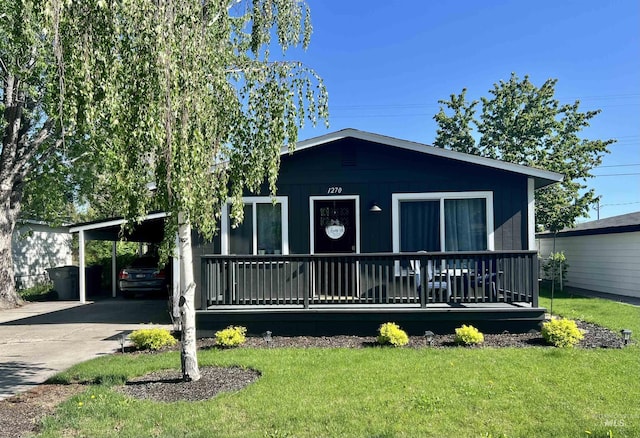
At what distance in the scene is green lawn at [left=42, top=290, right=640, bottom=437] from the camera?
3.78 metres

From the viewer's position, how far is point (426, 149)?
27.8 feet

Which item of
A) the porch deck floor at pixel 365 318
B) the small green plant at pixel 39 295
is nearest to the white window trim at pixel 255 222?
the porch deck floor at pixel 365 318

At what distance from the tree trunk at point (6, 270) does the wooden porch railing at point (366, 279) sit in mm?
8841

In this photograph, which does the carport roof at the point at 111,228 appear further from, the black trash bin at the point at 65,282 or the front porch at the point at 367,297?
the front porch at the point at 367,297

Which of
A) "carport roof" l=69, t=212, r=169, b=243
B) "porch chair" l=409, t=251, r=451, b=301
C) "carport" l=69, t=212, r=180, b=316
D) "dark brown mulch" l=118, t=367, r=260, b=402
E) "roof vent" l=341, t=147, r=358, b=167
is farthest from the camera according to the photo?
"carport roof" l=69, t=212, r=169, b=243

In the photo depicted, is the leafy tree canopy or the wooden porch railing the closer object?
the wooden porch railing

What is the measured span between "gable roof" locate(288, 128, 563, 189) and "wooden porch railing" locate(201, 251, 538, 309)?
190cm

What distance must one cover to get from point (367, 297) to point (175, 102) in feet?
15.3

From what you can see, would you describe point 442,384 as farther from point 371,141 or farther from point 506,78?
point 506,78

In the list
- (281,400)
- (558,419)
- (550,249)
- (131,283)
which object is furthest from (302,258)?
(550,249)

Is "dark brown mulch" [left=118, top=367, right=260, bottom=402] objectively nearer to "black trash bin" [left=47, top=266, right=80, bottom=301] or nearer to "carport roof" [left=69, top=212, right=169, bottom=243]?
"carport roof" [left=69, top=212, right=169, bottom=243]

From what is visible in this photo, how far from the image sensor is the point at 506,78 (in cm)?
2306

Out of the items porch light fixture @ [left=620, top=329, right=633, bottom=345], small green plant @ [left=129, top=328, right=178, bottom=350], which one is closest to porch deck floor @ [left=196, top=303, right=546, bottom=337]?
small green plant @ [left=129, top=328, right=178, bottom=350]

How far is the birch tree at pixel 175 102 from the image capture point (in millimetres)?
4188
